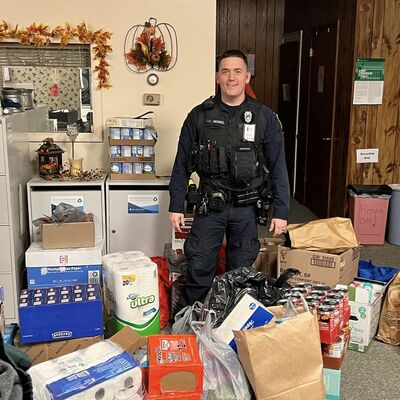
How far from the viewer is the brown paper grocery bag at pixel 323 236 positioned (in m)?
3.14

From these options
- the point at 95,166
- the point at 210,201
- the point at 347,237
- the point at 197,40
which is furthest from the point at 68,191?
the point at 347,237

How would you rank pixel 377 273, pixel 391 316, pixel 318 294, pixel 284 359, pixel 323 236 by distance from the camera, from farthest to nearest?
pixel 377 273, pixel 323 236, pixel 391 316, pixel 318 294, pixel 284 359

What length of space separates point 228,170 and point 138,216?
3.22 feet

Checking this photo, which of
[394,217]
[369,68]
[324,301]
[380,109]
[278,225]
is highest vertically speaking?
[369,68]

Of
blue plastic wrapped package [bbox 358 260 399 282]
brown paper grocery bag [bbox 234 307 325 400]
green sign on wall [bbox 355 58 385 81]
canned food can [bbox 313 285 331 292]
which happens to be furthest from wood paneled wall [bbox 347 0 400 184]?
brown paper grocery bag [bbox 234 307 325 400]

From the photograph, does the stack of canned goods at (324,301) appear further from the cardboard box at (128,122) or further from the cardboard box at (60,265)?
the cardboard box at (128,122)

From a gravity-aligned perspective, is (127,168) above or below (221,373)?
above

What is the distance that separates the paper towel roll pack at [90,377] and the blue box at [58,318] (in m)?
0.31

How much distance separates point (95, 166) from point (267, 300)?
195 centimetres

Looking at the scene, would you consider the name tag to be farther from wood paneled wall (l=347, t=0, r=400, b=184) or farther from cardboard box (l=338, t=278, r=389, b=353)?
wood paneled wall (l=347, t=0, r=400, b=184)

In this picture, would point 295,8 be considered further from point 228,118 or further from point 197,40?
point 228,118

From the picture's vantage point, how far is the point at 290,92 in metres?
6.74

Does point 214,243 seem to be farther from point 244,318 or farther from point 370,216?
point 370,216

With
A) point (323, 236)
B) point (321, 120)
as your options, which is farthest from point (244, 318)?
point (321, 120)
